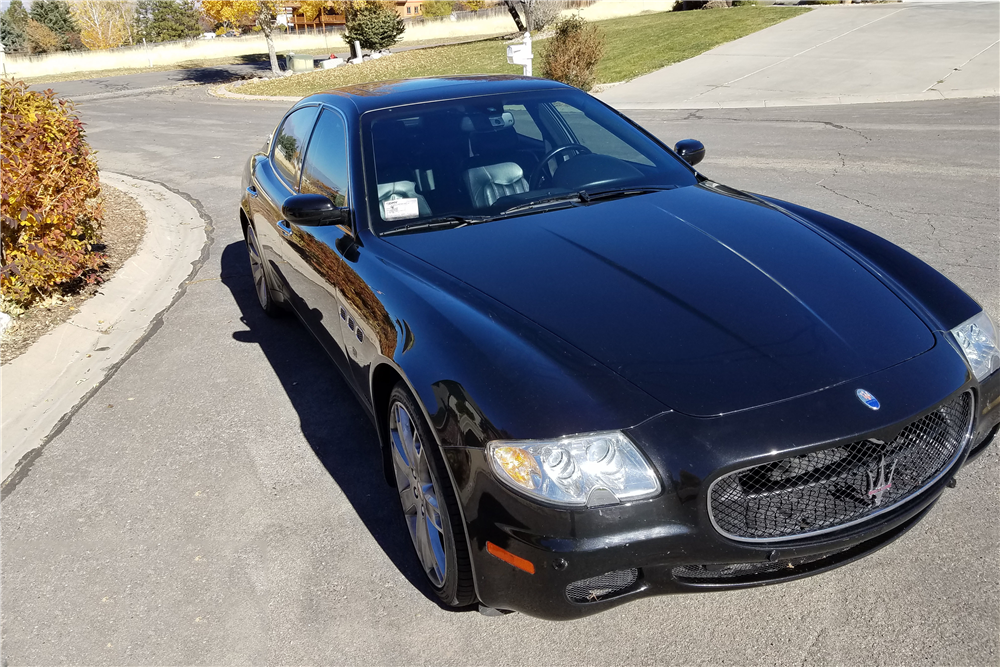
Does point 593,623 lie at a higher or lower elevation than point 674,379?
lower

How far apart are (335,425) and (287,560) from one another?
115cm

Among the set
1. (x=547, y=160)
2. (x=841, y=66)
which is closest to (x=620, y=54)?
(x=841, y=66)

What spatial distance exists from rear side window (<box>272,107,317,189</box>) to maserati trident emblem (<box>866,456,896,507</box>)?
3.35m

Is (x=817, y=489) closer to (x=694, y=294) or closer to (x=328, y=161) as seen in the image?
(x=694, y=294)

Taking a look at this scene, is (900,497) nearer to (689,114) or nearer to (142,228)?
(142,228)

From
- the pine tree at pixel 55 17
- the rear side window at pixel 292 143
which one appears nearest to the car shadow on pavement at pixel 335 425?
the rear side window at pixel 292 143

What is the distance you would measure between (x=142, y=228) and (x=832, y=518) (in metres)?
8.22

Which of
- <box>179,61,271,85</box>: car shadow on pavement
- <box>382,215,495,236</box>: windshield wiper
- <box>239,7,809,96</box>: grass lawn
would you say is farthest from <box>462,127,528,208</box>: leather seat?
<box>179,61,271,85</box>: car shadow on pavement

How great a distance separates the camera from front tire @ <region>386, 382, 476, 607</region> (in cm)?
262

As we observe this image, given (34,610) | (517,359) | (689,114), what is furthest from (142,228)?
(689,114)

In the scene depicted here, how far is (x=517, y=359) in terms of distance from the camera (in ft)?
8.57

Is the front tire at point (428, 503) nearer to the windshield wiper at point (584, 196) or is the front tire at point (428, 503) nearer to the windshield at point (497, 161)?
the windshield at point (497, 161)

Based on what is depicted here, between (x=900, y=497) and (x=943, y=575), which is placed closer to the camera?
(x=900, y=497)

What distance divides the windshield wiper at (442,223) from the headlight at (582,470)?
4.72 feet
